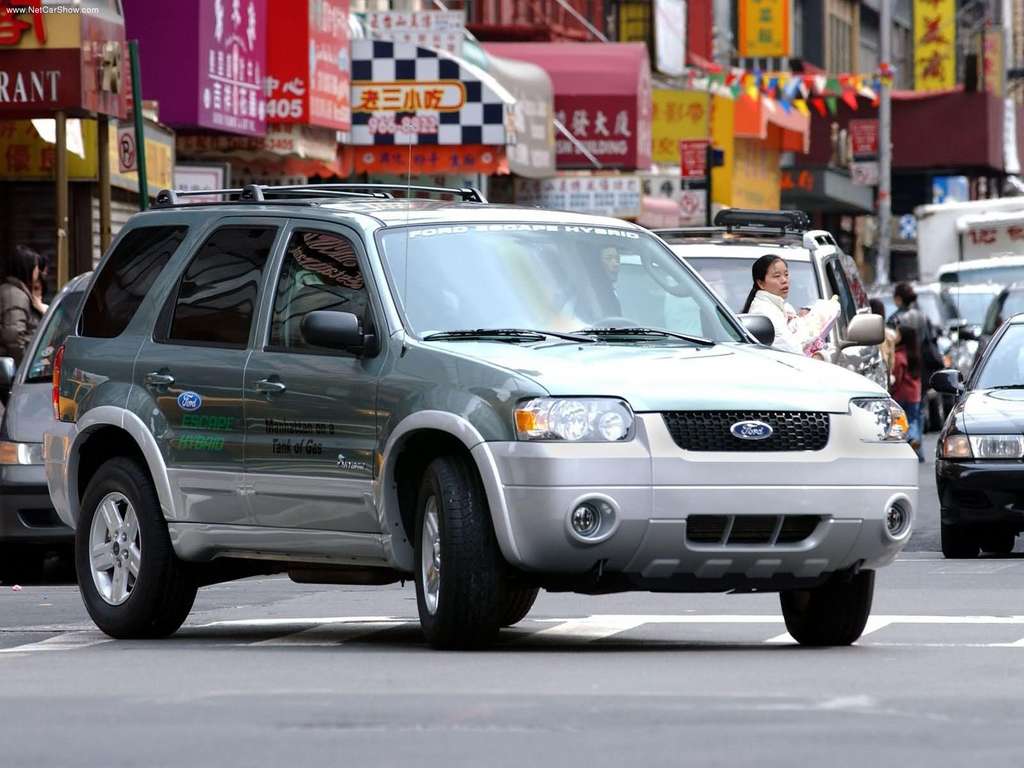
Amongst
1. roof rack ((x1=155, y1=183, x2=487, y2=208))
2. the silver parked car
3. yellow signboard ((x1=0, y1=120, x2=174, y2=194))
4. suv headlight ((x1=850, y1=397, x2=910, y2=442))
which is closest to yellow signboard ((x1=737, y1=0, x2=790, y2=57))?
yellow signboard ((x1=0, y1=120, x2=174, y2=194))

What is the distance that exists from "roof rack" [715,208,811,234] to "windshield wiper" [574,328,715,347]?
9224mm

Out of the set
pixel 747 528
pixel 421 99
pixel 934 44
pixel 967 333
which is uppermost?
pixel 934 44

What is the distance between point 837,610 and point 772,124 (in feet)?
165

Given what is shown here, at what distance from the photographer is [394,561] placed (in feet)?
33.5

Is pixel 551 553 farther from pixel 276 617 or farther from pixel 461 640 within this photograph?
Answer: pixel 276 617

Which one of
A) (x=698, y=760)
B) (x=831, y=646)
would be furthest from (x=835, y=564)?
(x=698, y=760)

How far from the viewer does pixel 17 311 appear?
738 inches

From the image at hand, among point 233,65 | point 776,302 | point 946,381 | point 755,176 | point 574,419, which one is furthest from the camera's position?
point 755,176

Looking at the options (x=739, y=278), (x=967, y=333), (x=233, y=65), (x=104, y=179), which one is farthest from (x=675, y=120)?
(x=739, y=278)

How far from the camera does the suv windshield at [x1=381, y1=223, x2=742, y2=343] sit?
1046cm

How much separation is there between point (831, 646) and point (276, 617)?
3.17 metres

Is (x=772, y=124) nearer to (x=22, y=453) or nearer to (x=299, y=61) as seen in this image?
(x=299, y=61)

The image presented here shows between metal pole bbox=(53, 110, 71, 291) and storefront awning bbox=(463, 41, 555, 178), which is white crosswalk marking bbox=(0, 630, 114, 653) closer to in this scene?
metal pole bbox=(53, 110, 71, 291)

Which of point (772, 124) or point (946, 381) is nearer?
point (946, 381)
